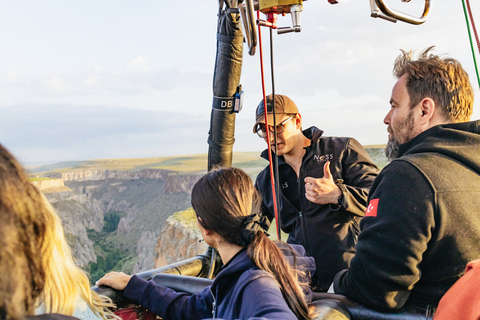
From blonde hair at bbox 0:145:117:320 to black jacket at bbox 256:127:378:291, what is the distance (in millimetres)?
1649

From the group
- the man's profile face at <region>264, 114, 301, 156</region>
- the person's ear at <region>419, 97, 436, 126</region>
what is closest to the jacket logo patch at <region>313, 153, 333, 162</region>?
the man's profile face at <region>264, 114, 301, 156</region>

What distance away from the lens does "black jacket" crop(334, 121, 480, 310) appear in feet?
4.84

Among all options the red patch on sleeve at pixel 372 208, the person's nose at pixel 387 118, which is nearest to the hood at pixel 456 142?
the red patch on sleeve at pixel 372 208

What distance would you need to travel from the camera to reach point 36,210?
923mm

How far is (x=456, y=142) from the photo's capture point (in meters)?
1.59

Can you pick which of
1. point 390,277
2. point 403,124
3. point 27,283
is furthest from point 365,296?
point 27,283

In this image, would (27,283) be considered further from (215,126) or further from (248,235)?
(215,126)

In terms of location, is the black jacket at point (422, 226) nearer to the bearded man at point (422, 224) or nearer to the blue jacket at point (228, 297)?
the bearded man at point (422, 224)

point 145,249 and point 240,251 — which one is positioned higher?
point 240,251

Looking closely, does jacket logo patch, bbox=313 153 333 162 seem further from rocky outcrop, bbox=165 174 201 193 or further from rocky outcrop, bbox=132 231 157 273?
rocky outcrop, bbox=165 174 201 193

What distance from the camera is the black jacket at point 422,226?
4.84ft

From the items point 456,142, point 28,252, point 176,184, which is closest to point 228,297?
point 28,252

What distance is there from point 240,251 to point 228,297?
15cm

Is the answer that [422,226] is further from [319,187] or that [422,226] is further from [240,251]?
[319,187]
